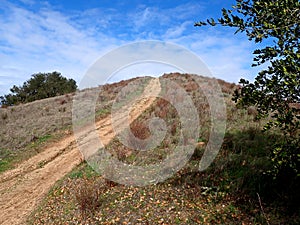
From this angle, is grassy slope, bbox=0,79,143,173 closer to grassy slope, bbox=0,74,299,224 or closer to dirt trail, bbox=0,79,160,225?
dirt trail, bbox=0,79,160,225

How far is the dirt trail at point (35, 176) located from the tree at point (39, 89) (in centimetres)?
2683

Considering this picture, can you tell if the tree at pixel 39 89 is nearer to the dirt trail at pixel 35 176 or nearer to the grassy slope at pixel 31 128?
the grassy slope at pixel 31 128

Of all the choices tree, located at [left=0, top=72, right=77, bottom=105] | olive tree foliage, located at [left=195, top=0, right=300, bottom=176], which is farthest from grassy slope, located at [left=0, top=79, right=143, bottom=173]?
tree, located at [left=0, top=72, right=77, bottom=105]

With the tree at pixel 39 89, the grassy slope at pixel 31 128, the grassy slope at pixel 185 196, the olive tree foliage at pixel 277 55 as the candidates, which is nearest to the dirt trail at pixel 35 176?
the grassy slope at pixel 185 196

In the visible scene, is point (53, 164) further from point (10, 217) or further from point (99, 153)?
point (10, 217)

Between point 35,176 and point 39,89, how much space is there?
32.1 metres

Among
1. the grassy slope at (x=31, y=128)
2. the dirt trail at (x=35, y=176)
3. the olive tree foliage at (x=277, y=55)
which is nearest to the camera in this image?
the olive tree foliage at (x=277, y=55)

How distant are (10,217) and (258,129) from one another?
342 inches

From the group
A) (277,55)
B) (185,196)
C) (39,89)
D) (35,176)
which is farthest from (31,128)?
(39,89)

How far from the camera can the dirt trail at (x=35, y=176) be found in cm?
819

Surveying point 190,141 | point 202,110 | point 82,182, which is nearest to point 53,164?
point 82,182

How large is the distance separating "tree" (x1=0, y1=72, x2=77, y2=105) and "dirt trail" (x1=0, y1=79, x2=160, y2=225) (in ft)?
88.0

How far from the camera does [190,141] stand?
10070 mm

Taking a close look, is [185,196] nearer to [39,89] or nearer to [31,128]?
[31,128]
